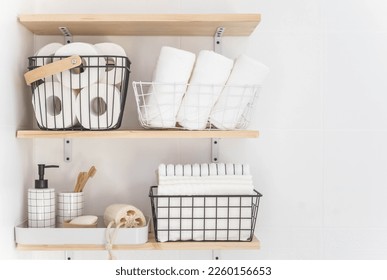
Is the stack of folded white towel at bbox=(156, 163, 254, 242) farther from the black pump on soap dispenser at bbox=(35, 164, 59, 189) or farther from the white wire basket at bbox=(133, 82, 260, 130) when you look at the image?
the black pump on soap dispenser at bbox=(35, 164, 59, 189)

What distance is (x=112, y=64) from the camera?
122 cm

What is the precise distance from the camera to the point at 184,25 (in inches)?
49.1

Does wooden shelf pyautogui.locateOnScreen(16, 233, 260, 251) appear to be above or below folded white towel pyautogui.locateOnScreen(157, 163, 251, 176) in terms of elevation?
below

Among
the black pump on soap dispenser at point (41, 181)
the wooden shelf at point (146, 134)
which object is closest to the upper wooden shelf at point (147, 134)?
the wooden shelf at point (146, 134)

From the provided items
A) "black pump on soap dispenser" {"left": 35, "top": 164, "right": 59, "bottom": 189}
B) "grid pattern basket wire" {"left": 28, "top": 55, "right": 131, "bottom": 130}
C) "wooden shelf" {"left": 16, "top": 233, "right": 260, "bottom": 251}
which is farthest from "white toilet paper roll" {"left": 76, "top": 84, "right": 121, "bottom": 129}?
"wooden shelf" {"left": 16, "top": 233, "right": 260, "bottom": 251}

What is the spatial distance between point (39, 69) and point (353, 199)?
91cm

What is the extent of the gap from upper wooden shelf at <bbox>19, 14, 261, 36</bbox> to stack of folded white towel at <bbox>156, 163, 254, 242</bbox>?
36cm

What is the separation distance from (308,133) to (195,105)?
37 centimetres

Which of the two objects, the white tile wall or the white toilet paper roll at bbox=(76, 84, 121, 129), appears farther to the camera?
the white tile wall

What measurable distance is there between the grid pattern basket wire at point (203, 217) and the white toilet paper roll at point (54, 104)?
282 millimetres

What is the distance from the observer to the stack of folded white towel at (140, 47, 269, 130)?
1.17m

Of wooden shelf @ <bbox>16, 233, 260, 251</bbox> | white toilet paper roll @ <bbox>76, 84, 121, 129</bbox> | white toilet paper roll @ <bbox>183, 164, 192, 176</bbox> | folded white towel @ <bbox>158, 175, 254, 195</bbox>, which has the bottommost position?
wooden shelf @ <bbox>16, 233, 260, 251</bbox>

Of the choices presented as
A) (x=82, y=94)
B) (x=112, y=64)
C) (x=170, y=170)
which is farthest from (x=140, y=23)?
(x=170, y=170)
